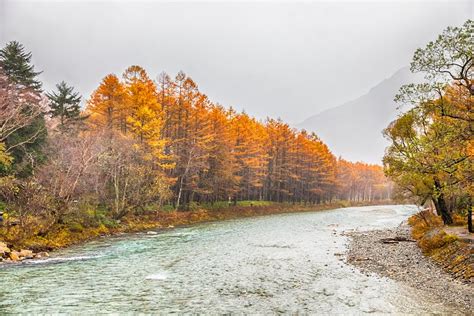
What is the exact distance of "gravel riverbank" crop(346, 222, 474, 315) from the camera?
12989 millimetres

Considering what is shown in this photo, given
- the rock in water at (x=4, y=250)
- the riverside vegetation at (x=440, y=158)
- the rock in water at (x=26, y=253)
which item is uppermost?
the riverside vegetation at (x=440, y=158)

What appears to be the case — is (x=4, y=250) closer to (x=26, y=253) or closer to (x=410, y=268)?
(x=26, y=253)

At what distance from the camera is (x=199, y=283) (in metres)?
15.1

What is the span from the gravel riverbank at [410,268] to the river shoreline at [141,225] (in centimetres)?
1992

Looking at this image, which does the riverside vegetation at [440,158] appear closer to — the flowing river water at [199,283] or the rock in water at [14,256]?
the flowing river water at [199,283]

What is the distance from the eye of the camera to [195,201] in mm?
53156

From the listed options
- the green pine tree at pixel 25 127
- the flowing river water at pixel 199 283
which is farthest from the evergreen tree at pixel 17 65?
the flowing river water at pixel 199 283

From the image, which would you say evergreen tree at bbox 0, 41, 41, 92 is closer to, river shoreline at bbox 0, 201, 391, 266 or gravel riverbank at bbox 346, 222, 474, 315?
river shoreline at bbox 0, 201, 391, 266

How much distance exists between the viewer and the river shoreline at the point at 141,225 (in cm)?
2248

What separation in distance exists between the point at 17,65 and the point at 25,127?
379 inches

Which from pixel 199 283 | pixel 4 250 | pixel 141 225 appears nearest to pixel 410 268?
pixel 199 283

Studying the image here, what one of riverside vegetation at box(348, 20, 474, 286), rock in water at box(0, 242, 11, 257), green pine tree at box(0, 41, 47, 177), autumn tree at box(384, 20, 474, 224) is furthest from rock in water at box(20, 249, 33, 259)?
autumn tree at box(384, 20, 474, 224)

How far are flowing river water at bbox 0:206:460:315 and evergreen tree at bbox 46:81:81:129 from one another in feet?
88.4

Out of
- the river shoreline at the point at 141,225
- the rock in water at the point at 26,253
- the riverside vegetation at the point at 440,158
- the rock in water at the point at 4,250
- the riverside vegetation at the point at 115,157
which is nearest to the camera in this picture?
the riverside vegetation at the point at 440,158
